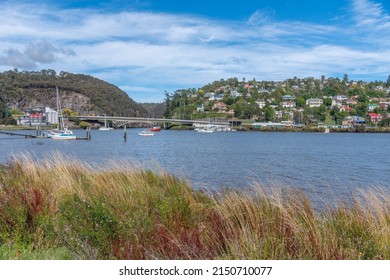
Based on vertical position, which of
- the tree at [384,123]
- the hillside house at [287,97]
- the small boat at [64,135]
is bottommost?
the small boat at [64,135]

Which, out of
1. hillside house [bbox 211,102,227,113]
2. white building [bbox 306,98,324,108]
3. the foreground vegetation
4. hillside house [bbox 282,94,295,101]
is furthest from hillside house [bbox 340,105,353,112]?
the foreground vegetation

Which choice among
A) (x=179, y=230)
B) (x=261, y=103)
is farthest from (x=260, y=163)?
(x=261, y=103)

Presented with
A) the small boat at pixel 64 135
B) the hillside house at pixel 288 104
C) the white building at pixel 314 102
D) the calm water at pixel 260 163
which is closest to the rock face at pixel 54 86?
the calm water at pixel 260 163

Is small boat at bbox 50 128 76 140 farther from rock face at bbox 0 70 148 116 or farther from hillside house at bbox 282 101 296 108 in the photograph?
hillside house at bbox 282 101 296 108

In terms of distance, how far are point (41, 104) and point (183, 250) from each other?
5992 centimetres

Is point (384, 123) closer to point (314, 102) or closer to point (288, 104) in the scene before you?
point (314, 102)

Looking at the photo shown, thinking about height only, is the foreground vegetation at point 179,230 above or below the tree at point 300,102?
below

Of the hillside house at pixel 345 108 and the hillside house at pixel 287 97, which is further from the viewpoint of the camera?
the hillside house at pixel 287 97

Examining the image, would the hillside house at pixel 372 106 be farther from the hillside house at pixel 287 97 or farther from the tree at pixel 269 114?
the hillside house at pixel 287 97

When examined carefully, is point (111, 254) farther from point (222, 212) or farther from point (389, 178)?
point (389, 178)

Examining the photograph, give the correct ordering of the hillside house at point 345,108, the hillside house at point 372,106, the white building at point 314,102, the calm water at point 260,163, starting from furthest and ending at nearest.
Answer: the white building at point 314,102 → the hillside house at point 345,108 → the hillside house at point 372,106 → the calm water at point 260,163

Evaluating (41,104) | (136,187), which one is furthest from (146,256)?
(41,104)

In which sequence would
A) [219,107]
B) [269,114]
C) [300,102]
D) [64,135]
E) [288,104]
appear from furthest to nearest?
[288,104] → [300,102] → [269,114] → [219,107] → [64,135]

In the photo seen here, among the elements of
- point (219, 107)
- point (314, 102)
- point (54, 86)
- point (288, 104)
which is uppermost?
point (314, 102)
